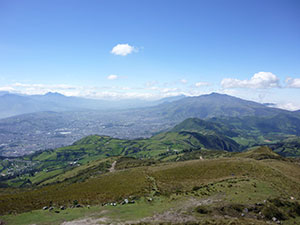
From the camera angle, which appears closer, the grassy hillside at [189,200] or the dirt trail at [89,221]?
the dirt trail at [89,221]

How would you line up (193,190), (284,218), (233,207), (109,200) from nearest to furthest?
(284,218) < (233,207) < (109,200) < (193,190)

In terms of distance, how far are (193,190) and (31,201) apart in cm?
3721

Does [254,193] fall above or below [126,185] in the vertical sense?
above

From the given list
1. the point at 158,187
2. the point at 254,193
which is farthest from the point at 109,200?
the point at 254,193

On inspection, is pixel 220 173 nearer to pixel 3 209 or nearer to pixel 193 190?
pixel 193 190

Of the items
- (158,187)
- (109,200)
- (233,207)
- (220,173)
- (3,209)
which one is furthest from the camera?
(220,173)

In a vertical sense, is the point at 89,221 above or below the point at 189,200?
above

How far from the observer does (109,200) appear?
40781 millimetres

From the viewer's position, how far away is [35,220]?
3133 cm

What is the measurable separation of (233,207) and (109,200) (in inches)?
981

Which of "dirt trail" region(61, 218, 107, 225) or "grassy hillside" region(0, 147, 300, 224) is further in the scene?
"grassy hillside" region(0, 147, 300, 224)

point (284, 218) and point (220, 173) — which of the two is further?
point (220, 173)

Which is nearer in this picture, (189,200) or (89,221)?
(89,221)

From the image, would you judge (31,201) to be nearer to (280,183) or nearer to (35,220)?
(35,220)
